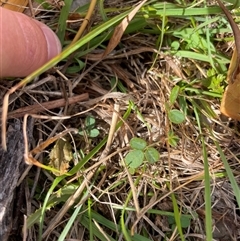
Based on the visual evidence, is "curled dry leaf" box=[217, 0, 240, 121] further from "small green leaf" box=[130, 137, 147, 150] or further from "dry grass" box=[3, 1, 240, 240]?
"small green leaf" box=[130, 137, 147, 150]

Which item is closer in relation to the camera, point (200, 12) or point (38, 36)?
point (38, 36)

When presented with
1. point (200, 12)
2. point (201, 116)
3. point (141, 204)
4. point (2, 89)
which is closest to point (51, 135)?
point (2, 89)

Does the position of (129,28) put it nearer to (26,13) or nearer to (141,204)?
(26,13)

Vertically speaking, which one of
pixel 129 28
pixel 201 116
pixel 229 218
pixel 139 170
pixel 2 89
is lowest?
pixel 229 218

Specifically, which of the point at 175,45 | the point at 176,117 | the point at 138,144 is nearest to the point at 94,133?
the point at 138,144

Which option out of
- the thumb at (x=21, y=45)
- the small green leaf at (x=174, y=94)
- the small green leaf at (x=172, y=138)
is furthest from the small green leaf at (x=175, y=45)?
the thumb at (x=21, y=45)

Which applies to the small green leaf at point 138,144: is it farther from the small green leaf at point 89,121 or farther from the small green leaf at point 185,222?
the small green leaf at point 185,222
